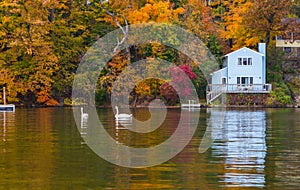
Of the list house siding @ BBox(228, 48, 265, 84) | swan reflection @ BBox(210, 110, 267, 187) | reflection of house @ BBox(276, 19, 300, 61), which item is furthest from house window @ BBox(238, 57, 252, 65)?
swan reflection @ BBox(210, 110, 267, 187)

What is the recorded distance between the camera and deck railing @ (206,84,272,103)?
7594 centimetres

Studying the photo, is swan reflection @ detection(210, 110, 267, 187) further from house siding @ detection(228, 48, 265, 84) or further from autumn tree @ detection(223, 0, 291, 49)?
autumn tree @ detection(223, 0, 291, 49)

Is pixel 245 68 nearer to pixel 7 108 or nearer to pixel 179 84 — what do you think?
pixel 179 84

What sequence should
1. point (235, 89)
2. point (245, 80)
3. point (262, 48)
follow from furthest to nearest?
point (245, 80)
point (262, 48)
point (235, 89)

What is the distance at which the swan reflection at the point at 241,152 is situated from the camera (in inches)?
785

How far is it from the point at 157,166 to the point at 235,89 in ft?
180

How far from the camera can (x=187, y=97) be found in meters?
77.0

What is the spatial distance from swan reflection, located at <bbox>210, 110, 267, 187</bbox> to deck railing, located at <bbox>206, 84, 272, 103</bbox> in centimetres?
3282

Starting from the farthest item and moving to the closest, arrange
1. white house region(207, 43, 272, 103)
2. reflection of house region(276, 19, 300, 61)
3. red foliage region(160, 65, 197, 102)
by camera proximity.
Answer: reflection of house region(276, 19, 300, 61)
white house region(207, 43, 272, 103)
red foliage region(160, 65, 197, 102)

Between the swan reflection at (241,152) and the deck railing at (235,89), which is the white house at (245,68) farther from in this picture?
the swan reflection at (241,152)

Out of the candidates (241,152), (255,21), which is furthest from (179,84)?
(241,152)

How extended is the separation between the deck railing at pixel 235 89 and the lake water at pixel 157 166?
3927 cm

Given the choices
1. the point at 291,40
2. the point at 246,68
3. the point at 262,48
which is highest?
the point at 291,40

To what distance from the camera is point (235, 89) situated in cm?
7669
